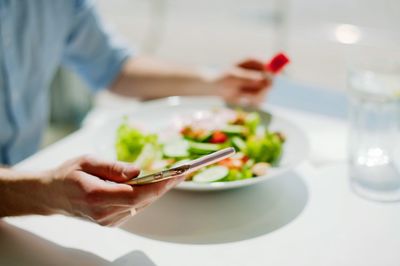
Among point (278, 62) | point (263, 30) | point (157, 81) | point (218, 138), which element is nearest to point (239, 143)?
point (218, 138)

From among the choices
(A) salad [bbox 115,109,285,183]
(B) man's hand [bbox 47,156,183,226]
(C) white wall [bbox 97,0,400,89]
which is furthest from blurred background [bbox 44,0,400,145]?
(B) man's hand [bbox 47,156,183,226]

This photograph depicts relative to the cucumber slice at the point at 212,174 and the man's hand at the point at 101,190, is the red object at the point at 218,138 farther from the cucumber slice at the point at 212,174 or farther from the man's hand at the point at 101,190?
the man's hand at the point at 101,190

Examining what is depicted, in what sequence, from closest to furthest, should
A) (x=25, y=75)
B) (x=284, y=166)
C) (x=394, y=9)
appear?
(x=284, y=166)
(x=25, y=75)
(x=394, y=9)

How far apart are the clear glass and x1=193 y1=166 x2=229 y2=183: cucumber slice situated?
26 cm

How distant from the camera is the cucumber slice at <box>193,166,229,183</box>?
0.81m

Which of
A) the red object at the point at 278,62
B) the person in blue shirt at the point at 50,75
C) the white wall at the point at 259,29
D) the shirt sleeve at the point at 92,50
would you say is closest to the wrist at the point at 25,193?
the person in blue shirt at the point at 50,75

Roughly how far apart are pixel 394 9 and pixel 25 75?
3.05 m

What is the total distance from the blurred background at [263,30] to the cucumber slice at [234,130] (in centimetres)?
168

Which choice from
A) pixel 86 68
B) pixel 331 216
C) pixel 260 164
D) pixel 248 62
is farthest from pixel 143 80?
pixel 331 216

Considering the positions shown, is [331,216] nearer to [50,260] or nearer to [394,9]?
[50,260]

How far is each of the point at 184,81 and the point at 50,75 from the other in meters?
0.33

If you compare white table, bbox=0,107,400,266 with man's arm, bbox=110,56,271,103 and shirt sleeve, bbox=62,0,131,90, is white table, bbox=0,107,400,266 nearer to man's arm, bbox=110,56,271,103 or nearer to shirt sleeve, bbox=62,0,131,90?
man's arm, bbox=110,56,271,103

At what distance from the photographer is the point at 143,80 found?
1307 mm

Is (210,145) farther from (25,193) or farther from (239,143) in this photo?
(25,193)
